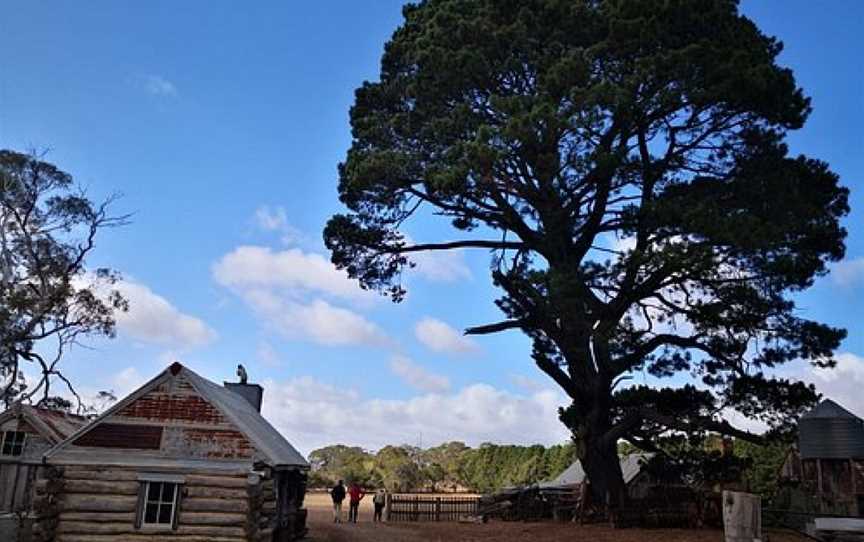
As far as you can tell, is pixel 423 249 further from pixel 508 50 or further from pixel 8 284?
pixel 8 284

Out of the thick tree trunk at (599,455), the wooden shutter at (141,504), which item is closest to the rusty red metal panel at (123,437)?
the wooden shutter at (141,504)

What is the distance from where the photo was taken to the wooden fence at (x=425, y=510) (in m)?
33.8

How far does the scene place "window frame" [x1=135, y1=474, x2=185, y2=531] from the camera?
54.3 ft

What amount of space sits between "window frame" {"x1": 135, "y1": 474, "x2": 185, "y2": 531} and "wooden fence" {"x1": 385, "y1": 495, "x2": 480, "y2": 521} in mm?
18242

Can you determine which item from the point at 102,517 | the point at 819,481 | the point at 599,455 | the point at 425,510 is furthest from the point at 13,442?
the point at 819,481

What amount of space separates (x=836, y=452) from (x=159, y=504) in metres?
19.8

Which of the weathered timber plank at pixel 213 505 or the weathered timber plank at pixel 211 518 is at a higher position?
the weathered timber plank at pixel 213 505

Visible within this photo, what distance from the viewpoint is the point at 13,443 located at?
83.9 feet

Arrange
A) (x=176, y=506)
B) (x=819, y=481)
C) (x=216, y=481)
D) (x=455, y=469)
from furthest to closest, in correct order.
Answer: (x=455, y=469)
(x=819, y=481)
(x=216, y=481)
(x=176, y=506)

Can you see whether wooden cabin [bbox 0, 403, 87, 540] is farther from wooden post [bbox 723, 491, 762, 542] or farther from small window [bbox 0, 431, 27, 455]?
wooden post [bbox 723, 491, 762, 542]

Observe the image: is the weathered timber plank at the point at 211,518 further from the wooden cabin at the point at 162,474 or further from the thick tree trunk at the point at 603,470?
the thick tree trunk at the point at 603,470

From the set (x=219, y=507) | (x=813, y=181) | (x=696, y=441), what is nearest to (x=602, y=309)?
(x=696, y=441)

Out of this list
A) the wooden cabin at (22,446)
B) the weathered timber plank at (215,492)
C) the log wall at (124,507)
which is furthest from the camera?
the wooden cabin at (22,446)

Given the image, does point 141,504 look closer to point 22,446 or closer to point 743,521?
point 22,446
